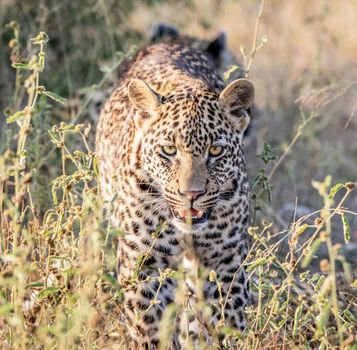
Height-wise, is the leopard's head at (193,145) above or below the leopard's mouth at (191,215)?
above

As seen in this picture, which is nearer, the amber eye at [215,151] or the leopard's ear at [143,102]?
the amber eye at [215,151]

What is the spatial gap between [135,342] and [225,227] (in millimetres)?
905

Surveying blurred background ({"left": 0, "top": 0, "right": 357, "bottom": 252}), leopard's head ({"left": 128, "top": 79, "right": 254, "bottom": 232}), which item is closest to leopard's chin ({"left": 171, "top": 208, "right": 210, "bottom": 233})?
leopard's head ({"left": 128, "top": 79, "right": 254, "bottom": 232})

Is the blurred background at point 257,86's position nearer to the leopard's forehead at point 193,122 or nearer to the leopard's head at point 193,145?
the leopard's head at point 193,145

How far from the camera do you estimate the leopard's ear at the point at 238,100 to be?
20.9 feet

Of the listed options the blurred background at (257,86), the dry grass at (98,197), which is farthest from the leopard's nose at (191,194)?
the blurred background at (257,86)

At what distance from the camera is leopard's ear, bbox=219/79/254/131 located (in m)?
6.36

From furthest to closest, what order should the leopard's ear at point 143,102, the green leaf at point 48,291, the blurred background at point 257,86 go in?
the blurred background at point 257,86, the leopard's ear at point 143,102, the green leaf at point 48,291

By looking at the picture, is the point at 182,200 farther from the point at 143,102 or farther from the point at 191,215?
the point at 143,102

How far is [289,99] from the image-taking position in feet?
36.5

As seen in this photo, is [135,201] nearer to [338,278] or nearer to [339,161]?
[338,278]

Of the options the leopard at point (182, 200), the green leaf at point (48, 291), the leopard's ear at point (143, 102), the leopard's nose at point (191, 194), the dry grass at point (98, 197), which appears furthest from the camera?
the leopard's ear at point (143, 102)

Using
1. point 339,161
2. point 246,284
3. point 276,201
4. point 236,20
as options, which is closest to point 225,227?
point 246,284

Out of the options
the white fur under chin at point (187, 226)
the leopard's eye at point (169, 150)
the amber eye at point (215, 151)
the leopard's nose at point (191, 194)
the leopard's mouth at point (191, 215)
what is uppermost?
the leopard's eye at point (169, 150)
